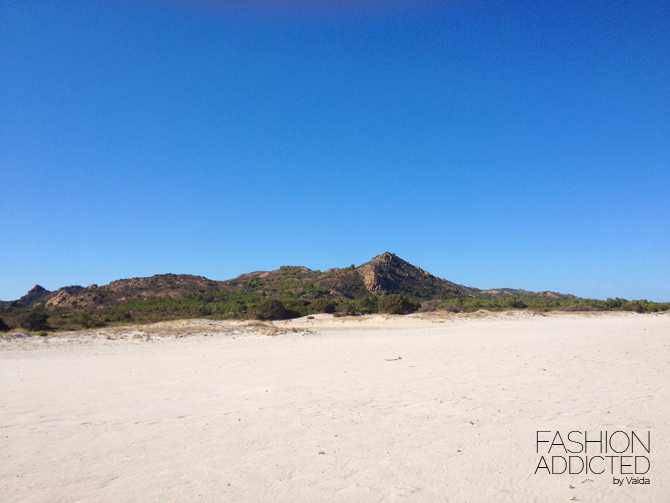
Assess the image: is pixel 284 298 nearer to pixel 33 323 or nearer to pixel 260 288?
pixel 260 288

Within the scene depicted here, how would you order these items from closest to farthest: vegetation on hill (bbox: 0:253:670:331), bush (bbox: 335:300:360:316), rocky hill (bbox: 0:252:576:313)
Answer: bush (bbox: 335:300:360:316) → vegetation on hill (bbox: 0:253:670:331) → rocky hill (bbox: 0:252:576:313)

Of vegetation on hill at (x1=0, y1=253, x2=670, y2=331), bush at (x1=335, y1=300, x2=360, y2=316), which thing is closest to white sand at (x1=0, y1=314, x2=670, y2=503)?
bush at (x1=335, y1=300, x2=360, y2=316)

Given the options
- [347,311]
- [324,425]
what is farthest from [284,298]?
[324,425]

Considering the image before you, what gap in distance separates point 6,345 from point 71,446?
59.9 feet

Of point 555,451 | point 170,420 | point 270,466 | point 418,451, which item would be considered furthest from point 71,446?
point 555,451

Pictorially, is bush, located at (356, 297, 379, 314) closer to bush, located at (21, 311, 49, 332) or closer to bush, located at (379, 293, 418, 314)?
bush, located at (379, 293, 418, 314)

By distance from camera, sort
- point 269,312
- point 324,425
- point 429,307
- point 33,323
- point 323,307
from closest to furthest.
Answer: point 324,425, point 33,323, point 269,312, point 429,307, point 323,307

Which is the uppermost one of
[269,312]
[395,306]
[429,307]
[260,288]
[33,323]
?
[260,288]

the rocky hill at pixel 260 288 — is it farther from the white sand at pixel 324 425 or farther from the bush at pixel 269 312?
the white sand at pixel 324 425

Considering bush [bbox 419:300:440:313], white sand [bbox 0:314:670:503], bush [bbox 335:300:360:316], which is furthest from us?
bush [bbox 419:300:440:313]

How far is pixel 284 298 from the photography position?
58125 mm

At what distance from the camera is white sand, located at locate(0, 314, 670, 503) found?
442 centimetres

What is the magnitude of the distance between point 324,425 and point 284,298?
52418mm

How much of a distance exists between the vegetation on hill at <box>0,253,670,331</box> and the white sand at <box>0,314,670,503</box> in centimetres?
2702
